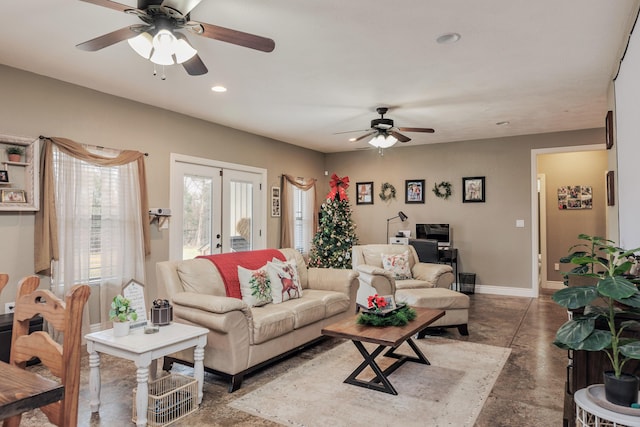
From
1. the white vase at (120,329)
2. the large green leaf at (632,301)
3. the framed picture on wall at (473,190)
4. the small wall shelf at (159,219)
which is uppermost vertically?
the framed picture on wall at (473,190)

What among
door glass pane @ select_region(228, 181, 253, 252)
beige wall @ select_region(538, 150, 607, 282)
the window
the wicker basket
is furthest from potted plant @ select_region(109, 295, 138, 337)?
beige wall @ select_region(538, 150, 607, 282)

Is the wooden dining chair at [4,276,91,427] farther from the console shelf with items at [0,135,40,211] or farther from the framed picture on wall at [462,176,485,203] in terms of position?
the framed picture on wall at [462,176,485,203]

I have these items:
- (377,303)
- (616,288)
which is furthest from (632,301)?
(377,303)

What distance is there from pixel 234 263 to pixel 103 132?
2122 mm

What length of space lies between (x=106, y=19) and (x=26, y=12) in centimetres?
49

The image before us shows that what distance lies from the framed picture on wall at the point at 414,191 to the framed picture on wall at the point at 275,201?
2426mm

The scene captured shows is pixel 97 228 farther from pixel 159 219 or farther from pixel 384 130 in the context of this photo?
pixel 384 130

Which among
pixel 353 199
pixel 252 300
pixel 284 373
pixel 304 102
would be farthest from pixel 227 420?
pixel 353 199

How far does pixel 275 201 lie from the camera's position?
23.1 feet

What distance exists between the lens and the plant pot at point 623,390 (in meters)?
1.57

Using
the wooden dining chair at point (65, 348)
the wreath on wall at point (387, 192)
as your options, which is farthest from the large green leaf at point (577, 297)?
the wreath on wall at point (387, 192)

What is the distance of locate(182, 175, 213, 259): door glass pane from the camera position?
542cm

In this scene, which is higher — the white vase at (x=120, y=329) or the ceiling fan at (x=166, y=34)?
the ceiling fan at (x=166, y=34)

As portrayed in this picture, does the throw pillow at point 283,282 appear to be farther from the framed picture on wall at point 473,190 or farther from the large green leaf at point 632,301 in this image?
the framed picture on wall at point 473,190
